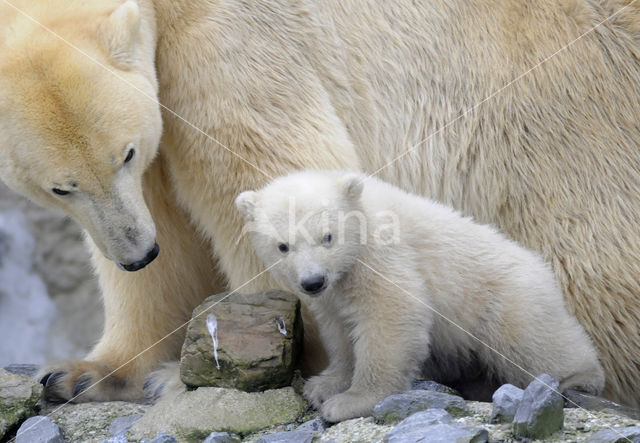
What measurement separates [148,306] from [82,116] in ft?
4.29

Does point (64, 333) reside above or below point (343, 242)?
below

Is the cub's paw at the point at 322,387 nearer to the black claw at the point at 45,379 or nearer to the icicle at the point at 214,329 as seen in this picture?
the icicle at the point at 214,329

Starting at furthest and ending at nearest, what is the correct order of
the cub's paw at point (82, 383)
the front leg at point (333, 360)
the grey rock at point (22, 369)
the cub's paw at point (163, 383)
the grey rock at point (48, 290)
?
the grey rock at point (48, 290), the grey rock at point (22, 369), the cub's paw at point (82, 383), the cub's paw at point (163, 383), the front leg at point (333, 360)

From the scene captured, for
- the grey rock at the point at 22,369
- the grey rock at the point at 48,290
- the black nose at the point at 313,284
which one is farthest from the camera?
the grey rock at the point at 48,290

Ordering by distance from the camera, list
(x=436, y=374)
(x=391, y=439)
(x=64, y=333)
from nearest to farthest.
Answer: (x=391, y=439) < (x=436, y=374) < (x=64, y=333)

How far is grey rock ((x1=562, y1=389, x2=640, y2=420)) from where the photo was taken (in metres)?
3.26

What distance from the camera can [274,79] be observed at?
3.79m

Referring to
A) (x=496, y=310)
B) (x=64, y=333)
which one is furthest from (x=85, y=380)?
(x=64, y=333)

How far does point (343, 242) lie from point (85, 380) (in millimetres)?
1526

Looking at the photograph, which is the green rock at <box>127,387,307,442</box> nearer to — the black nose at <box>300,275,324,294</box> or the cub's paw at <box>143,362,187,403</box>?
the cub's paw at <box>143,362,187,403</box>

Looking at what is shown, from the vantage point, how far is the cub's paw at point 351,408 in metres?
3.15

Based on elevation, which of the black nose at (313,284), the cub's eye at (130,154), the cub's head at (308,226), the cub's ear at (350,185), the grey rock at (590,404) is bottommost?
the grey rock at (590,404)

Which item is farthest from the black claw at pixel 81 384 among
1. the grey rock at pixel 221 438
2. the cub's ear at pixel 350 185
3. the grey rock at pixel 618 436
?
the grey rock at pixel 618 436

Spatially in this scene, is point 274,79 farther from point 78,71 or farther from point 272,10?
point 78,71
